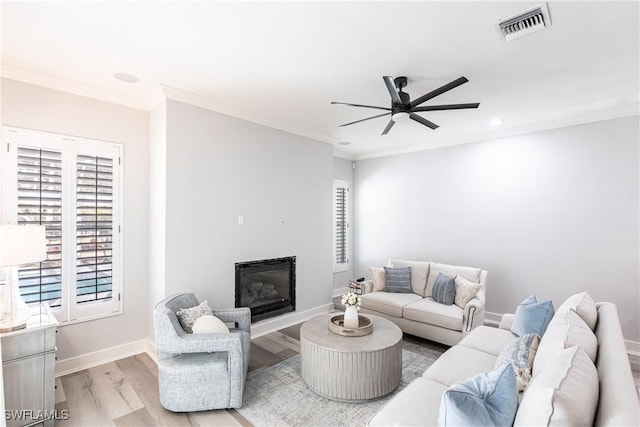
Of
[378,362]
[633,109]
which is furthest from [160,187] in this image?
[633,109]

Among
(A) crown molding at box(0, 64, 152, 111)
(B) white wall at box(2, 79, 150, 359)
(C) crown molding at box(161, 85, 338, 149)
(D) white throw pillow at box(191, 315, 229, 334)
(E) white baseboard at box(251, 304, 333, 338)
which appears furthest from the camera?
(E) white baseboard at box(251, 304, 333, 338)

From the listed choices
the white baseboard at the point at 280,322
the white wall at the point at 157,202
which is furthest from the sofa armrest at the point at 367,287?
the white wall at the point at 157,202

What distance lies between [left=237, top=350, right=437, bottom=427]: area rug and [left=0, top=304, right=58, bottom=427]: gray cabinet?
1.42 meters

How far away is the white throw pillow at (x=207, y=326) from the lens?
2.73m

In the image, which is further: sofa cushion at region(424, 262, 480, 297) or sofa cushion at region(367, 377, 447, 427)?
sofa cushion at region(424, 262, 480, 297)

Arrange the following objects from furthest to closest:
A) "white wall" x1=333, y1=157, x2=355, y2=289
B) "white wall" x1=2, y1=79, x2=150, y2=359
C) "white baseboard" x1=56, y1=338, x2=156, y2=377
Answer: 1. "white wall" x1=333, y1=157, x2=355, y2=289
2. "white baseboard" x1=56, y1=338, x2=156, y2=377
3. "white wall" x1=2, y1=79, x2=150, y2=359

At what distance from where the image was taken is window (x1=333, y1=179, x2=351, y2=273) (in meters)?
6.23

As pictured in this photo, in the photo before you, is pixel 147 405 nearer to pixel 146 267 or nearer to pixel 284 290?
pixel 146 267

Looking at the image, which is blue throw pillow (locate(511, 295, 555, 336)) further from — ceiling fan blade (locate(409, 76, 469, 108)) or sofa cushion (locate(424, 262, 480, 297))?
ceiling fan blade (locate(409, 76, 469, 108))

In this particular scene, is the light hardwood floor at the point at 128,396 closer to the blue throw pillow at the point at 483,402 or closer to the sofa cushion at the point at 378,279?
the sofa cushion at the point at 378,279

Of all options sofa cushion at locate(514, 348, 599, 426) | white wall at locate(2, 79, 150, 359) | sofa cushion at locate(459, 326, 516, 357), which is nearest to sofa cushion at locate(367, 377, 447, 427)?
sofa cushion at locate(514, 348, 599, 426)

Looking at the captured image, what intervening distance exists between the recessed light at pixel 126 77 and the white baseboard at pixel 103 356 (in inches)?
111

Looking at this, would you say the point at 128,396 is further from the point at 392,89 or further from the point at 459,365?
the point at 392,89

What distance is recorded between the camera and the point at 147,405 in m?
2.63
